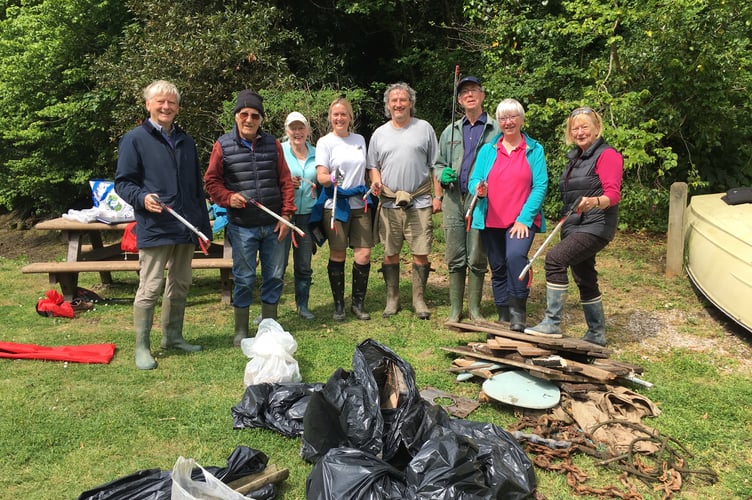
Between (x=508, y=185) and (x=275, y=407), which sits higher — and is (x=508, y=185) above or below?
above

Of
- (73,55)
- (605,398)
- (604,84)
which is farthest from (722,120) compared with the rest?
(73,55)

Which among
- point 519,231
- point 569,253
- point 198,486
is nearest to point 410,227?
point 519,231

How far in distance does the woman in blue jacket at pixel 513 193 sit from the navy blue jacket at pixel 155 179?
7.62 ft

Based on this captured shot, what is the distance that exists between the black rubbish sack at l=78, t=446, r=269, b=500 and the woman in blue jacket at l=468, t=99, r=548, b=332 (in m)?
2.55

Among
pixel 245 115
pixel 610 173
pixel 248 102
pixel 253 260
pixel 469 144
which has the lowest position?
pixel 253 260

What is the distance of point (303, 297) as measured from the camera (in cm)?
628

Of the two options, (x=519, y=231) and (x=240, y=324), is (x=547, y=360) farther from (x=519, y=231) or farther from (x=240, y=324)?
(x=240, y=324)

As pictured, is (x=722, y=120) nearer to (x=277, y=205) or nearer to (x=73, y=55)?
(x=277, y=205)

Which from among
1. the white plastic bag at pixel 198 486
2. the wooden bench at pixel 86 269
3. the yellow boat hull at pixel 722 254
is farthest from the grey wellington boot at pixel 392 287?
the white plastic bag at pixel 198 486

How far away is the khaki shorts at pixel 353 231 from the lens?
5938mm

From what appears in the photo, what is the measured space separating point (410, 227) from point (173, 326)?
2.27 meters

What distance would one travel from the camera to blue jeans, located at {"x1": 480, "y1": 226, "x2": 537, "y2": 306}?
16.4 ft

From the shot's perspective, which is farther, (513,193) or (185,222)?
(513,193)

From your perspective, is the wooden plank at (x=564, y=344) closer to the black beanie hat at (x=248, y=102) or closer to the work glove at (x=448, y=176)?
the work glove at (x=448, y=176)
